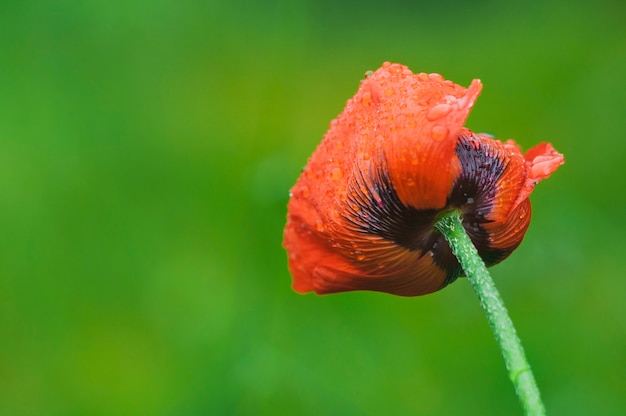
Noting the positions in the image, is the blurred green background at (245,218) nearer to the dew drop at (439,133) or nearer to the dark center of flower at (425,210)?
the dark center of flower at (425,210)

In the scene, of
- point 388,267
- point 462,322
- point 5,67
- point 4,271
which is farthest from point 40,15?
point 388,267

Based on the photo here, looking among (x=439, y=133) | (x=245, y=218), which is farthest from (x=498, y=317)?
(x=245, y=218)

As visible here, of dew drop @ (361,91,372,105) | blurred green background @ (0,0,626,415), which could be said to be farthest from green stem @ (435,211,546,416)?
blurred green background @ (0,0,626,415)

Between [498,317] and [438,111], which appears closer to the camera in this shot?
[498,317]

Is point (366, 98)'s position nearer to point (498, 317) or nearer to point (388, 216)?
point (388, 216)

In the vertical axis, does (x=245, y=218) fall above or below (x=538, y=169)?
below

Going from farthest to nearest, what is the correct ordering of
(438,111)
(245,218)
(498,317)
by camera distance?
(245,218) → (438,111) → (498,317)
